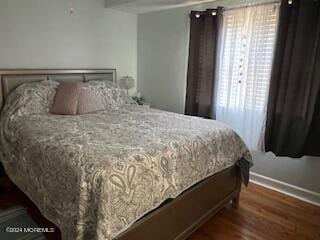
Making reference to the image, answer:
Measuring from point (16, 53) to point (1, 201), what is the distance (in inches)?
64.1

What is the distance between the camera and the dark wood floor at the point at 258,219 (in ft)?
6.46

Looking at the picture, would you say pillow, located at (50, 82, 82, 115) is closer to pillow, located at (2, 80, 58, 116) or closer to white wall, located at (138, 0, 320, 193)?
pillow, located at (2, 80, 58, 116)

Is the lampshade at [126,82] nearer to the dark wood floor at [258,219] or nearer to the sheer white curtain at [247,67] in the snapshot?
the sheer white curtain at [247,67]

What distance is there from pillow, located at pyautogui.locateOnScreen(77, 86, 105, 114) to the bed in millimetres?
175

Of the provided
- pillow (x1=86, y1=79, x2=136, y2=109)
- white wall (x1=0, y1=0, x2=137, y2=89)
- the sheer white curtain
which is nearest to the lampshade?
white wall (x1=0, y1=0, x2=137, y2=89)

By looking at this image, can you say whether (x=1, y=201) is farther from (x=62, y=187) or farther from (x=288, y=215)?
(x=288, y=215)

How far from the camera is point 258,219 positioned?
2.18 metres

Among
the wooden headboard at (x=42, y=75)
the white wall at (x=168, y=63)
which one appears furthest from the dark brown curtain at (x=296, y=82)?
the wooden headboard at (x=42, y=75)

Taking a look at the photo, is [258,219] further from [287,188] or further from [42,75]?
[42,75]

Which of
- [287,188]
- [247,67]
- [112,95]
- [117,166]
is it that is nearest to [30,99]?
[112,95]

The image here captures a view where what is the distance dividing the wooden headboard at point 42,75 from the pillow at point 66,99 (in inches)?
14.1

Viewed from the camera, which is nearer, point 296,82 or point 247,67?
point 296,82

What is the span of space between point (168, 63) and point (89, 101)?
1.47 metres

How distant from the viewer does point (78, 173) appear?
137cm
